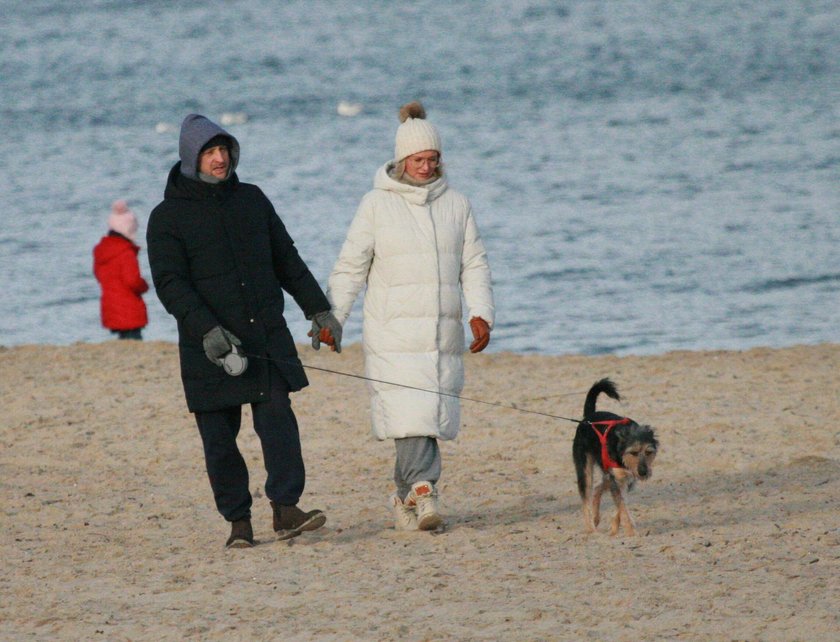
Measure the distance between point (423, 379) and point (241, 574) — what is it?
1.20 m

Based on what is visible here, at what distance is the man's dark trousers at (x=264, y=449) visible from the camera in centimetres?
686

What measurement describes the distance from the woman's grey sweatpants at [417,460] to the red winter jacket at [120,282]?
7064mm

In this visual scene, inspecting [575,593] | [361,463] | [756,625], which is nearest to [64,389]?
[361,463]

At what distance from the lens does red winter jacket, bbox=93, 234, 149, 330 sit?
13812mm

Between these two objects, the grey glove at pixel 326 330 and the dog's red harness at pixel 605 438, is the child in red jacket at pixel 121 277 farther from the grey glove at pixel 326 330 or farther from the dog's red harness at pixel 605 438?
the dog's red harness at pixel 605 438

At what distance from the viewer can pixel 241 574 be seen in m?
6.64

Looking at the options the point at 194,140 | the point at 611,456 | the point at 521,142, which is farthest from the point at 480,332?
the point at 521,142

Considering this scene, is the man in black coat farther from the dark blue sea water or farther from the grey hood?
the dark blue sea water

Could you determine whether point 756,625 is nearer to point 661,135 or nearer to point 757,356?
point 757,356

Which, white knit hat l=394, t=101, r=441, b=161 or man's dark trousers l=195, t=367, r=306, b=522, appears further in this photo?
white knit hat l=394, t=101, r=441, b=161

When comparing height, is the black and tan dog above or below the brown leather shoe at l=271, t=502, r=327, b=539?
above

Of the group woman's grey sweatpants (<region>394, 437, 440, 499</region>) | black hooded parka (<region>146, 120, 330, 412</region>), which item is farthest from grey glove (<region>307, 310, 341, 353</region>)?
woman's grey sweatpants (<region>394, 437, 440, 499</region>)

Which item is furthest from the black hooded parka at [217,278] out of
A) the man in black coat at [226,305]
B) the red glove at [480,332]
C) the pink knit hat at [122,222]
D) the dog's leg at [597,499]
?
the pink knit hat at [122,222]

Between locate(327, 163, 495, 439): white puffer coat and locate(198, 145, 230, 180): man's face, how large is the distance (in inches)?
26.9
